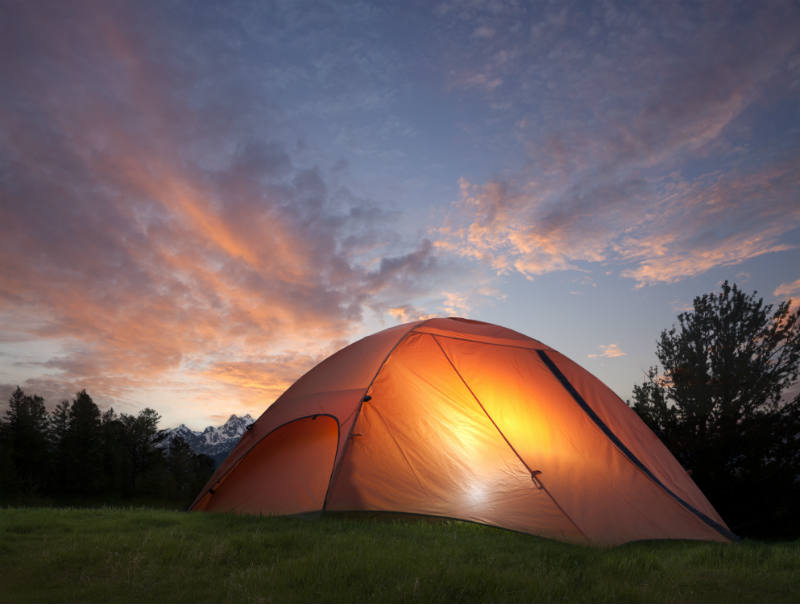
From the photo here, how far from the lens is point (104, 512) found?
23.4 ft

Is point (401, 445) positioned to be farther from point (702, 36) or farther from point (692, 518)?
point (702, 36)

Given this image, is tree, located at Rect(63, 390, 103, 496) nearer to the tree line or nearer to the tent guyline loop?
the tree line

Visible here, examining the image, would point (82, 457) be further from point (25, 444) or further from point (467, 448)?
point (467, 448)

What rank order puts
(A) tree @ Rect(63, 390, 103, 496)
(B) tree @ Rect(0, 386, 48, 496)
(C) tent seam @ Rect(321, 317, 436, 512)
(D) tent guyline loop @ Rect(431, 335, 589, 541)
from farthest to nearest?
1. (A) tree @ Rect(63, 390, 103, 496)
2. (B) tree @ Rect(0, 386, 48, 496)
3. (C) tent seam @ Rect(321, 317, 436, 512)
4. (D) tent guyline loop @ Rect(431, 335, 589, 541)

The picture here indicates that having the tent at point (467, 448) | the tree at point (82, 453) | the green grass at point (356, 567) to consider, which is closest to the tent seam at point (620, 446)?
the tent at point (467, 448)

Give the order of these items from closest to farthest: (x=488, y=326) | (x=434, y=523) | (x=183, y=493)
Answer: (x=434, y=523)
(x=488, y=326)
(x=183, y=493)

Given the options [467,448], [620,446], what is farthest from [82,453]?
[620,446]

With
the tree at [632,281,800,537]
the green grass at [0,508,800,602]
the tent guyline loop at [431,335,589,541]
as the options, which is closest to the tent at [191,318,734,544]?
the tent guyline loop at [431,335,589,541]

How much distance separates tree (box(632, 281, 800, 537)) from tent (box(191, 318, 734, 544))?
8682 mm

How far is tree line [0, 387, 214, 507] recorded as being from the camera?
45500mm

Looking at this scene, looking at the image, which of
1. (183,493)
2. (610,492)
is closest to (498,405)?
(610,492)

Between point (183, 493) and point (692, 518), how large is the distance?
64.3 meters

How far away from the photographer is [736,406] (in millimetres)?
15547

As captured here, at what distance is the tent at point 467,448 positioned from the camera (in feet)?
21.4
